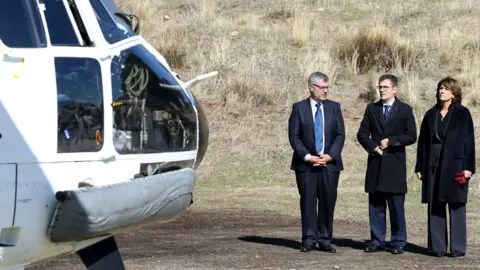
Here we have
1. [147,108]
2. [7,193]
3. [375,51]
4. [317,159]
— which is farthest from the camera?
[375,51]

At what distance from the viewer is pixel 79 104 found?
7641 mm

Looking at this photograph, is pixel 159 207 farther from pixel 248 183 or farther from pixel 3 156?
pixel 248 183

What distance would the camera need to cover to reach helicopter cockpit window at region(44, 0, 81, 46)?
302 inches

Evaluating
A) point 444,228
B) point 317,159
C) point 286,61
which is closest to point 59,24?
point 317,159

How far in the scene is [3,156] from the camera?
7.14 metres

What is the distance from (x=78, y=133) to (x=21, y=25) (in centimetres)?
77

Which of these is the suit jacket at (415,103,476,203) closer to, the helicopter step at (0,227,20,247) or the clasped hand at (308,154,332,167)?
the clasped hand at (308,154,332,167)

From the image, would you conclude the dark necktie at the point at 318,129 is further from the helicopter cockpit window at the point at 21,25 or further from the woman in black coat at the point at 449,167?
the helicopter cockpit window at the point at 21,25

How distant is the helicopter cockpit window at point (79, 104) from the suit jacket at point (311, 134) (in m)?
5.32

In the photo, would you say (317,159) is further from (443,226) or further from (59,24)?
(59,24)

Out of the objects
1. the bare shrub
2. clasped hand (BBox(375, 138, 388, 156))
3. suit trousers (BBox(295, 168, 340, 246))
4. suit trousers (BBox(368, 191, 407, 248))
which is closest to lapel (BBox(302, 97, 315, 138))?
suit trousers (BBox(295, 168, 340, 246))

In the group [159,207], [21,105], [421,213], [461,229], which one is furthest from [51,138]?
[421,213]

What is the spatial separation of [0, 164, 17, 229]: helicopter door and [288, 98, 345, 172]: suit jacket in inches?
235

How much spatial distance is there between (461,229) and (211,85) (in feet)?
39.6
